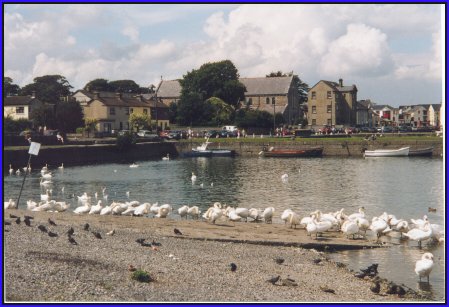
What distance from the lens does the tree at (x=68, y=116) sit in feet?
294

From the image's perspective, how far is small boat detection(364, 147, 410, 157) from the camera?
76.3 meters

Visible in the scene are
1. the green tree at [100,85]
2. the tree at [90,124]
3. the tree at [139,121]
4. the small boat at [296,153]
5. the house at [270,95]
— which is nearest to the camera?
the small boat at [296,153]

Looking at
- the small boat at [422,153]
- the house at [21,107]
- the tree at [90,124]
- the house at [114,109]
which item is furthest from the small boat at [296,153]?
the house at [21,107]

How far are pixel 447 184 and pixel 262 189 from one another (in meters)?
30.0

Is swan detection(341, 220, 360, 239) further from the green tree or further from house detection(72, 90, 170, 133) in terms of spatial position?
the green tree

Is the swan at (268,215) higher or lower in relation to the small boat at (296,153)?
lower

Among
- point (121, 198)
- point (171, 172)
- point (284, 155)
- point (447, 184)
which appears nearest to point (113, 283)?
point (447, 184)

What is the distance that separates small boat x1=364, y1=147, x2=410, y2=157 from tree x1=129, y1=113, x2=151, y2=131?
130ft

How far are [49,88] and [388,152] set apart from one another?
77.1 meters

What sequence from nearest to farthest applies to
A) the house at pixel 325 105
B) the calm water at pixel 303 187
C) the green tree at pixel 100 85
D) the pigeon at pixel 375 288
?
the pigeon at pixel 375 288 → the calm water at pixel 303 187 → the house at pixel 325 105 → the green tree at pixel 100 85

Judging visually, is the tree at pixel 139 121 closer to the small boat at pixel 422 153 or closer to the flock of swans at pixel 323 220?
the small boat at pixel 422 153

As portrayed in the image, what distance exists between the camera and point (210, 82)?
11781 cm

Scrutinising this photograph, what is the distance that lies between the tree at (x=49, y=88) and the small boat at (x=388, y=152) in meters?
70.0

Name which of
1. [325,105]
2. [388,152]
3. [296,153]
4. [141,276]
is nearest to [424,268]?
[141,276]
